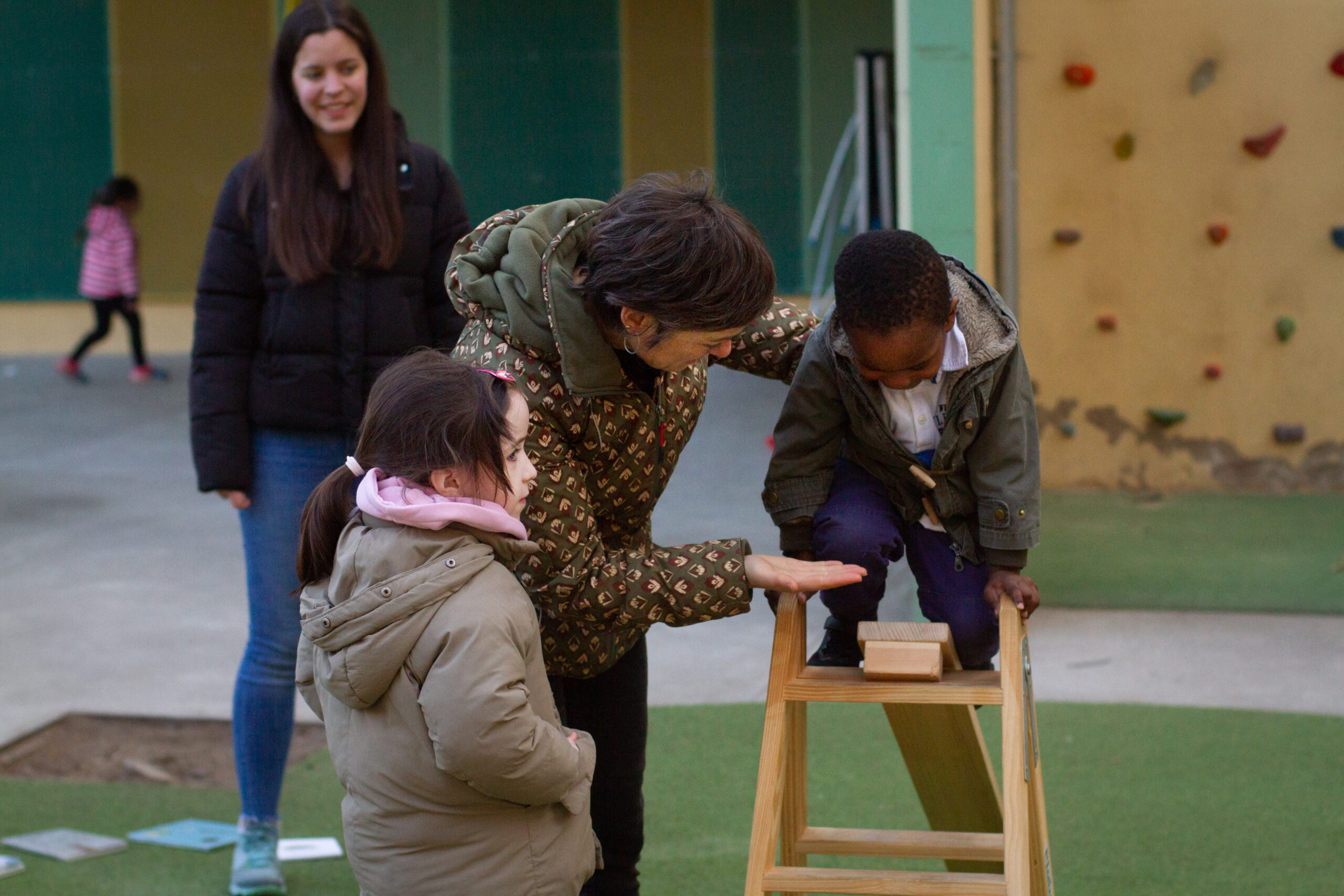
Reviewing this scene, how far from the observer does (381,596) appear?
1765 millimetres

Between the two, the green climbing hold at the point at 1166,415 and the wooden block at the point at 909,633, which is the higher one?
the wooden block at the point at 909,633

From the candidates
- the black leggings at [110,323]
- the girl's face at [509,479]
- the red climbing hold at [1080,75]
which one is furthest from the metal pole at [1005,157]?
the black leggings at [110,323]

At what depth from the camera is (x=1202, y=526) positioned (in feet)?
19.4

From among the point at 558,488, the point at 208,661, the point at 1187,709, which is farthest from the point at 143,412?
the point at 558,488

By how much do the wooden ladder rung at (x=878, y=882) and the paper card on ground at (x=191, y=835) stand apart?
1.69 meters

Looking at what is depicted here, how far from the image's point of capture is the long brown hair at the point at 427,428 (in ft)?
5.97

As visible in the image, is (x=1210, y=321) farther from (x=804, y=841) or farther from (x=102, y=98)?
(x=102, y=98)

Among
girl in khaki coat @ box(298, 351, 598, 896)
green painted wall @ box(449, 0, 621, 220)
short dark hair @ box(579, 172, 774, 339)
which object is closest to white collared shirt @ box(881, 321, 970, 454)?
short dark hair @ box(579, 172, 774, 339)

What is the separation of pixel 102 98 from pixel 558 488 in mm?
10702

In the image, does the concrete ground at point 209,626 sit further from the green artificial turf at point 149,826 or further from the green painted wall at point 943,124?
the green painted wall at point 943,124

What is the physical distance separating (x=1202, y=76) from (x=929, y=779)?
14.7ft

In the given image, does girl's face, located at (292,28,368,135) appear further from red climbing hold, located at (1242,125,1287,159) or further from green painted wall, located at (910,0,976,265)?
red climbing hold, located at (1242,125,1287,159)

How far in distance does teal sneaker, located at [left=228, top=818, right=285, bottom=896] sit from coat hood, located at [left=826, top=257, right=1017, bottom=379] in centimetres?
166

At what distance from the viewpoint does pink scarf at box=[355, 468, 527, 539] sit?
5.85ft
